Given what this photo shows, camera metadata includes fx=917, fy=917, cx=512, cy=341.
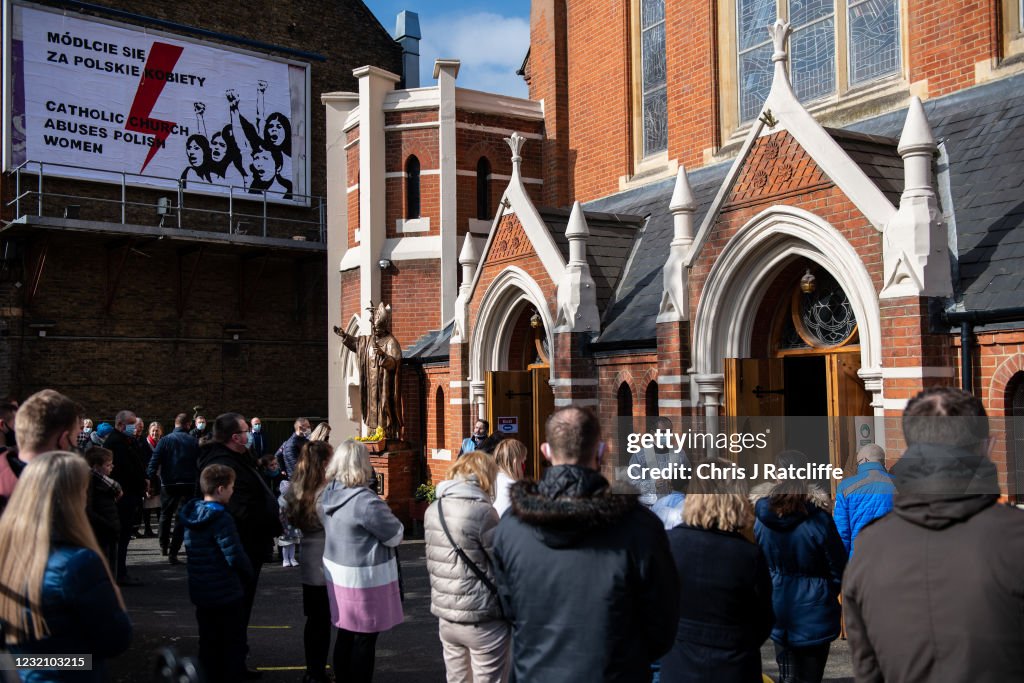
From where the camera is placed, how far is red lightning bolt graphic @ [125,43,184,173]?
21.0 metres

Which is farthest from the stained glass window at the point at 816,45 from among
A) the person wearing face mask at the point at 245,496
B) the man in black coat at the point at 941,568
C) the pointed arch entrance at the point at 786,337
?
the man in black coat at the point at 941,568

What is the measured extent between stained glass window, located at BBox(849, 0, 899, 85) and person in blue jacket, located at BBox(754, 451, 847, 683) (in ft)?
28.7

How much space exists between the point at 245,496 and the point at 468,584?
2.11m

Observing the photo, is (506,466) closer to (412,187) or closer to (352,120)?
(412,187)

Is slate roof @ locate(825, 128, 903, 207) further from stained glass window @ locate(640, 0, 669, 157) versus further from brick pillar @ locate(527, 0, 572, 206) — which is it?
brick pillar @ locate(527, 0, 572, 206)

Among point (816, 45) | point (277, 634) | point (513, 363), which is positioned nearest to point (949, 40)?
point (816, 45)

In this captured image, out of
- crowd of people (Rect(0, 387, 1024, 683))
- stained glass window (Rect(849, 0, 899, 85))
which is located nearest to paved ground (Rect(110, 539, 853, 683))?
crowd of people (Rect(0, 387, 1024, 683))

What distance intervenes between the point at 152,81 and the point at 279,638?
57.1ft

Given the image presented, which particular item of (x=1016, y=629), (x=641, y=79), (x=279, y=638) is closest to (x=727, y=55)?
(x=641, y=79)

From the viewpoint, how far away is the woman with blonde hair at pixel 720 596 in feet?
12.0

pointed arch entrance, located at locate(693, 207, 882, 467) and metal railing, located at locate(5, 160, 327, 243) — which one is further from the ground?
metal railing, located at locate(5, 160, 327, 243)

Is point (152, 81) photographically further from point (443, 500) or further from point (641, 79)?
point (443, 500)

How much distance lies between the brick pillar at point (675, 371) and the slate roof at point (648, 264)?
460 mm

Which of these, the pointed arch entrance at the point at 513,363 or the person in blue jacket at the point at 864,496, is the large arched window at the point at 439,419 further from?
the person in blue jacket at the point at 864,496
